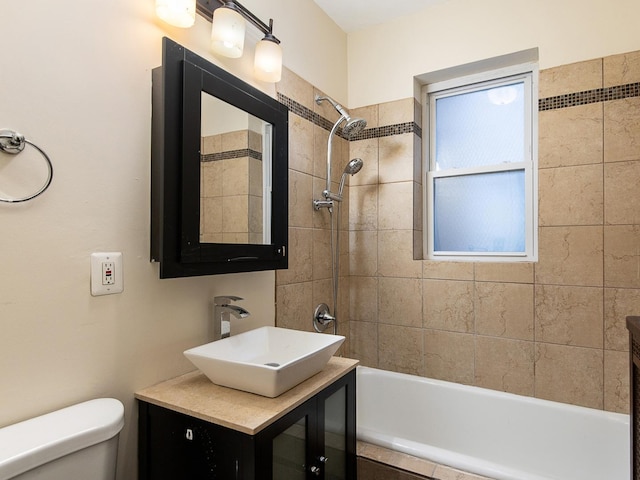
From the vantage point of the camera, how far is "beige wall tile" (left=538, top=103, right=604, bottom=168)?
1.85 m

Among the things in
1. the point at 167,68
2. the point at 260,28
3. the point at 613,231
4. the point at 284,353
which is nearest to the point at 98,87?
the point at 167,68

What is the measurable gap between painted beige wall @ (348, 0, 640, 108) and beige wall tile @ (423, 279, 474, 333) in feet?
3.89

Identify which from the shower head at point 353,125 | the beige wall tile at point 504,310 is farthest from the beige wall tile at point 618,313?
the shower head at point 353,125

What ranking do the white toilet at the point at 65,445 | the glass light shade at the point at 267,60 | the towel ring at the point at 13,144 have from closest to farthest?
the white toilet at the point at 65,445, the towel ring at the point at 13,144, the glass light shade at the point at 267,60

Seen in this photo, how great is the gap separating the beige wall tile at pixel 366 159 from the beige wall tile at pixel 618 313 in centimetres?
136

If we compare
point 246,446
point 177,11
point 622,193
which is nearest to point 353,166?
point 177,11

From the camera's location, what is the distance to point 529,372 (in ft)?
6.53

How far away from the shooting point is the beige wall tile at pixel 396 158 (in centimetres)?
232

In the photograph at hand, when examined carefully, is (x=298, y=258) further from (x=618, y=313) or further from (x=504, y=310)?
(x=618, y=313)

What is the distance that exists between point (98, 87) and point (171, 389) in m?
0.95

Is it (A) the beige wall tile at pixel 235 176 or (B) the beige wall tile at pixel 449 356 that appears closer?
(A) the beige wall tile at pixel 235 176

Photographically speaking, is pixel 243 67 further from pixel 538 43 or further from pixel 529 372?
pixel 529 372

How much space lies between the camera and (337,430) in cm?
139

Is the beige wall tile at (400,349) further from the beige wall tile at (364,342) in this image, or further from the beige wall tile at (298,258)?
the beige wall tile at (298,258)
